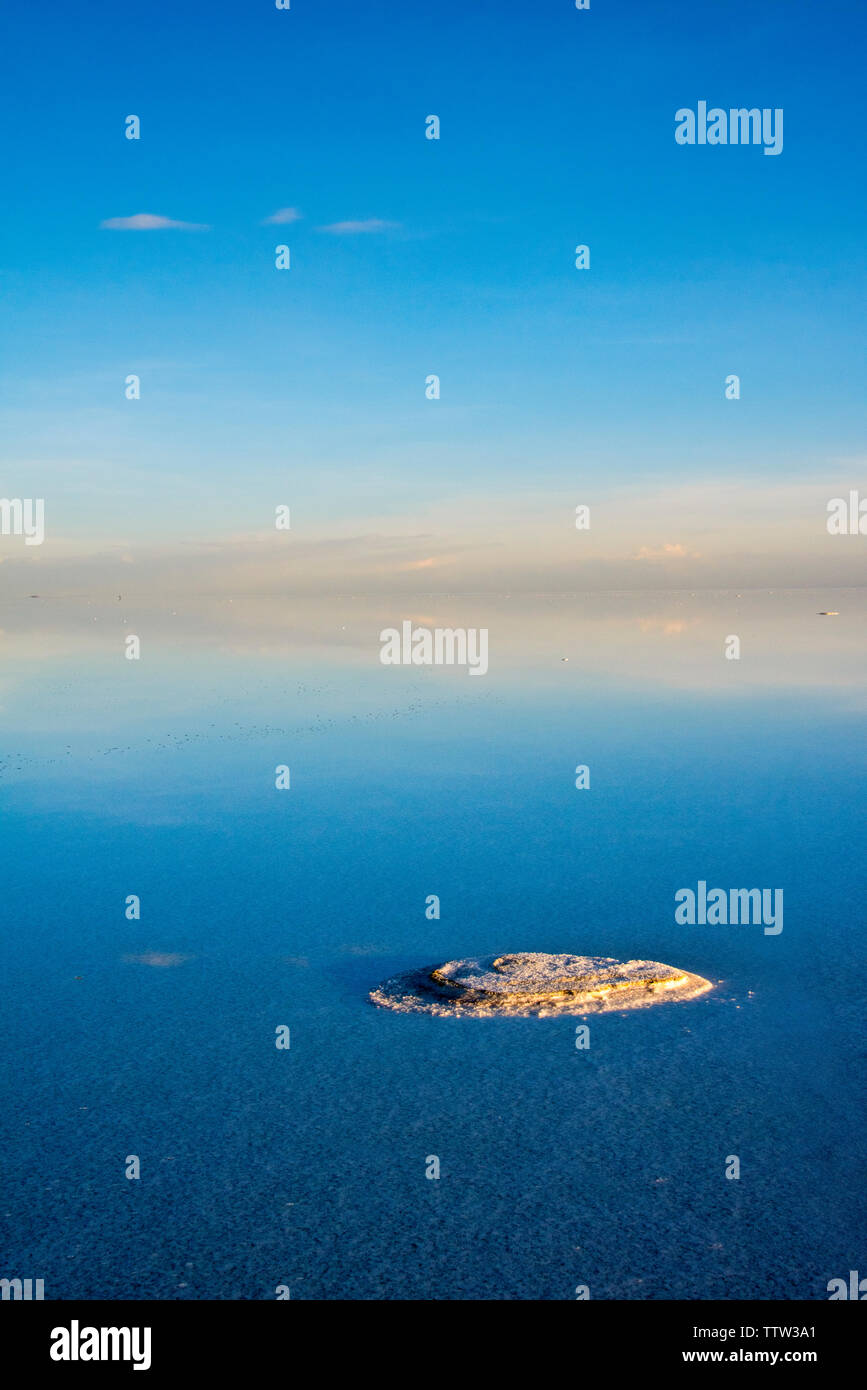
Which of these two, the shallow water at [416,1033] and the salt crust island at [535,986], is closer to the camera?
the shallow water at [416,1033]

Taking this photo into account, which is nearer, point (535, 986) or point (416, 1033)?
point (416, 1033)

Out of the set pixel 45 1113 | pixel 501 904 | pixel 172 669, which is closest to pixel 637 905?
pixel 501 904

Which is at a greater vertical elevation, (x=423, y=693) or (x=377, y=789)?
(x=423, y=693)

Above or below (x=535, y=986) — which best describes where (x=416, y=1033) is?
below

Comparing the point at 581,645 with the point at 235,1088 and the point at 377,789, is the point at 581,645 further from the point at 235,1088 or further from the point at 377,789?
the point at 235,1088
